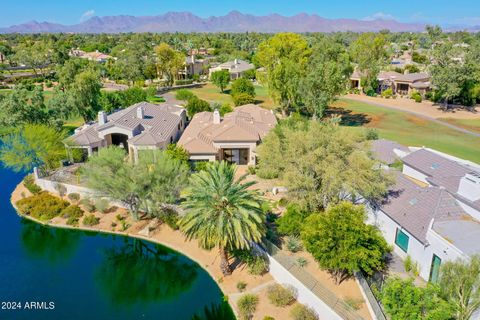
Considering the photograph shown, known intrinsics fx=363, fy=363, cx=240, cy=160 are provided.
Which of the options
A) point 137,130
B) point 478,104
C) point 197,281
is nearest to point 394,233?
point 197,281

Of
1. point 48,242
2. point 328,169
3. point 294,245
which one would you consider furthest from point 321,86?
point 48,242

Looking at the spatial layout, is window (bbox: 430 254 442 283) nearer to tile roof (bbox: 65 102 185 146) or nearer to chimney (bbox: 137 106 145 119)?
tile roof (bbox: 65 102 185 146)

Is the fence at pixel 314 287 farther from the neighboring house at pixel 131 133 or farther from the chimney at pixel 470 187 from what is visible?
the neighboring house at pixel 131 133

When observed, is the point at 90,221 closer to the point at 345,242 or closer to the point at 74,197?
the point at 74,197

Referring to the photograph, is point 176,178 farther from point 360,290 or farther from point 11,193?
point 11,193

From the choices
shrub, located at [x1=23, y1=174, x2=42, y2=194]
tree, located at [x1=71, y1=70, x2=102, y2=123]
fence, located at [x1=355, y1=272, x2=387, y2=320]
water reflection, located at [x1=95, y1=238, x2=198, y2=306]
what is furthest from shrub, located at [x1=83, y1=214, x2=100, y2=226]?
tree, located at [x1=71, y1=70, x2=102, y2=123]

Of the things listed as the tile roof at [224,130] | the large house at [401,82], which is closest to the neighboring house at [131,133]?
the tile roof at [224,130]
